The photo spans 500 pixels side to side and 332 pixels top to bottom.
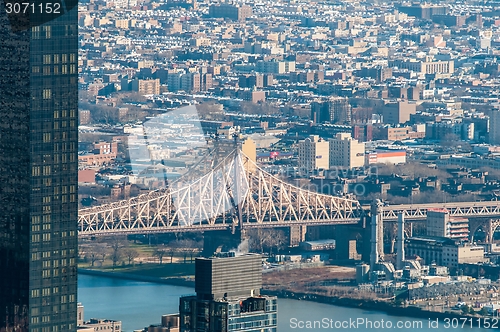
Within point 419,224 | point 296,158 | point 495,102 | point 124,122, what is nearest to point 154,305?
point 419,224

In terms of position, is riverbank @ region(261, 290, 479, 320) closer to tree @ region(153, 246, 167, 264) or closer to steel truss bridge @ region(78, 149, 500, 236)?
tree @ region(153, 246, 167, 264)

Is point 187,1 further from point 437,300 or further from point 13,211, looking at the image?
point 13,211

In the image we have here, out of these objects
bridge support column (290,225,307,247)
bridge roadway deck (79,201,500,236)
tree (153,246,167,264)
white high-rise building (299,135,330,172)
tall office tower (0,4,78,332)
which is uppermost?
tall office tower (0,4,78,332)

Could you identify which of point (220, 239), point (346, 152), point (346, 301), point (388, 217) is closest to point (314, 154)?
point (346, 152)

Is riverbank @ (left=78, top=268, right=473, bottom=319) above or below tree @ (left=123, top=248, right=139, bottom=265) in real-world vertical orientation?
below

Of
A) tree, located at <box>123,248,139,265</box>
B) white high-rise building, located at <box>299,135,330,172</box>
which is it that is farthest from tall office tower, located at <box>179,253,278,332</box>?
white high-rise building, located at <box>299,135,330,172</box>

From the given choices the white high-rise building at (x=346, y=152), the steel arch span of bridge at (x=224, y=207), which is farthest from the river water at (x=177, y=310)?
the white high-rise building at (x=346, y=152)
